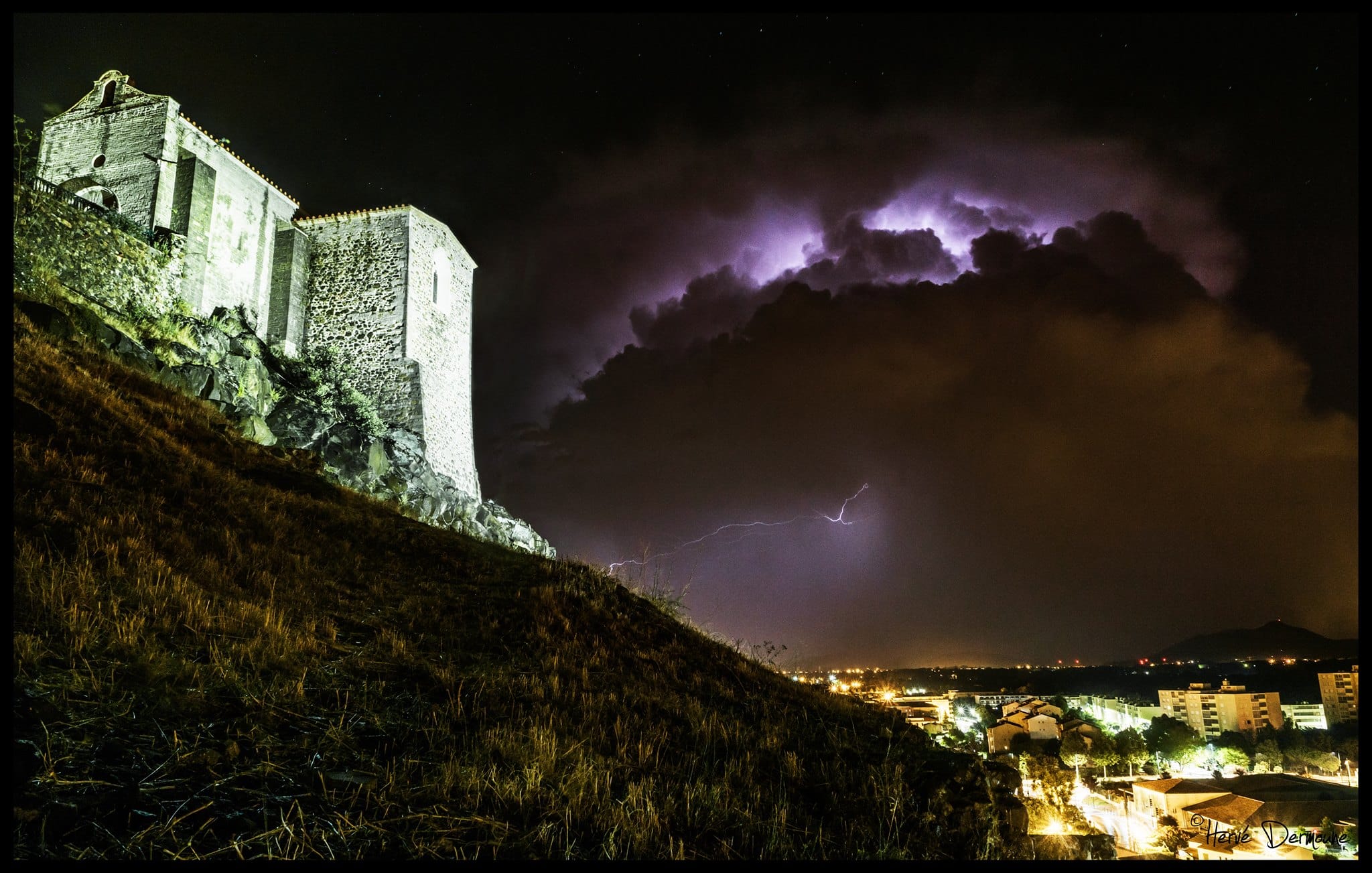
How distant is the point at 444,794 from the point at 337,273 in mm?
25184

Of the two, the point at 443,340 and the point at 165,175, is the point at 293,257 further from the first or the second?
the point at 443,340

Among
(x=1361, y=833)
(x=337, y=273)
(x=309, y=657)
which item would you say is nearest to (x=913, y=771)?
(x=1361, y=833)

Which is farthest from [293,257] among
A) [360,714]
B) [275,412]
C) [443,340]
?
[360,714]

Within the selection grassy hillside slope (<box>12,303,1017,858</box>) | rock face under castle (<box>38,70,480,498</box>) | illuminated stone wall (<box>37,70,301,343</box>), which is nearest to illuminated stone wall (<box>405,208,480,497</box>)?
rock face under castle (<box>38,70,480,498</box>)

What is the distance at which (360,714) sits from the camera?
15.2 ft

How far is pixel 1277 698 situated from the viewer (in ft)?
239

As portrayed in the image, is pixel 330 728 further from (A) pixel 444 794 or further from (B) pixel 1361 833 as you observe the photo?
(B) pixel 1361 833

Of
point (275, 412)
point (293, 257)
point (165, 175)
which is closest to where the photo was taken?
point (275, 412)

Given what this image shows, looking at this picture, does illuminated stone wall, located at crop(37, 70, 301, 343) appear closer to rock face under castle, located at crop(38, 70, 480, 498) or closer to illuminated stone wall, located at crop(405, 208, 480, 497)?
rock face under castle, located at crop(38, 70, 480, 498)

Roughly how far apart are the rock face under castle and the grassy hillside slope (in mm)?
14076

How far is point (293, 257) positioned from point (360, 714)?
80.0ft

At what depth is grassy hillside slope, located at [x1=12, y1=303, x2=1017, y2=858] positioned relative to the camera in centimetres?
341

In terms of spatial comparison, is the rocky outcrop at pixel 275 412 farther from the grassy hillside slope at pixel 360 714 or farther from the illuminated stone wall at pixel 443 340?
the grassy hillside slope at pixel 360 714

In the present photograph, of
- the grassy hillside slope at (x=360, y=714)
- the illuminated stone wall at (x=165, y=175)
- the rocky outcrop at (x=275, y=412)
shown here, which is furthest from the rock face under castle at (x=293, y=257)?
the grassy hillside slope at (x=360, y=714)
